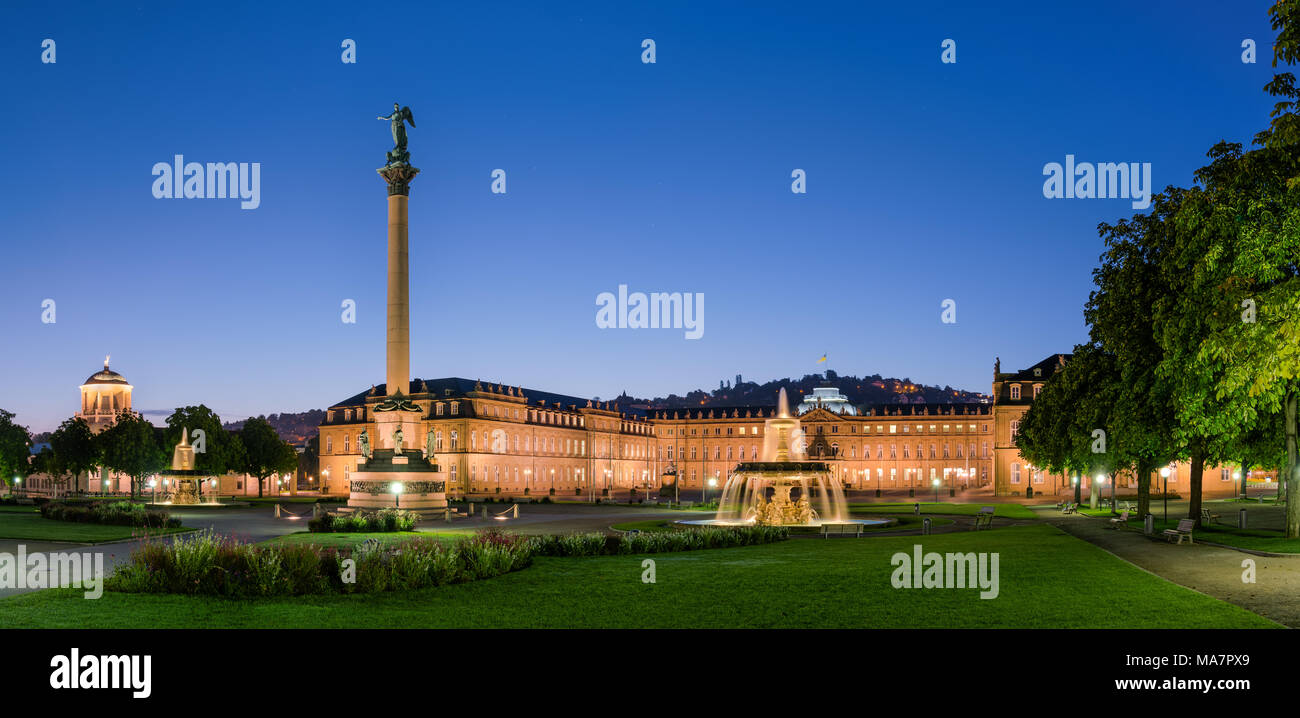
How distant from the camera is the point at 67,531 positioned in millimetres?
39688

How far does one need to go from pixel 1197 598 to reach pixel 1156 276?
77.3ft

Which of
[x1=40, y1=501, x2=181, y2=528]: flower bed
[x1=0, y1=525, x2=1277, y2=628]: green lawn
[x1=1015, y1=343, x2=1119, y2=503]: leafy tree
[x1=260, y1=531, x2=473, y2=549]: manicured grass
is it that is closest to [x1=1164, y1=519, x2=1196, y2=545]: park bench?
[x1=1015, y1=343, x2=1119, y2=503]: leafy tree

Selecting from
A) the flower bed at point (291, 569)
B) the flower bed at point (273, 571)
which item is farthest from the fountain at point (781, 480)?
the flower bed at point (273, 571)

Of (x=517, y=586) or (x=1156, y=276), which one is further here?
(x=1156, y=276)

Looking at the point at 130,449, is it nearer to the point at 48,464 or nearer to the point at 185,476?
the point at 48,464

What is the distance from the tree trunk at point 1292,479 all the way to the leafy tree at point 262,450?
106365 mm

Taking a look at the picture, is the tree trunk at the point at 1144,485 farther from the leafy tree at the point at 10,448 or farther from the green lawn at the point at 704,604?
the leafy tree at the point at 10,448

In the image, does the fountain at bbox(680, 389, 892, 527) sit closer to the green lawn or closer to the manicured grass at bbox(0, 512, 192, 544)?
the green lawn

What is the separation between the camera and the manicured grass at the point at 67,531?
36.3 metres

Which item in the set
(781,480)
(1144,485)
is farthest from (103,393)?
(1144,485)
